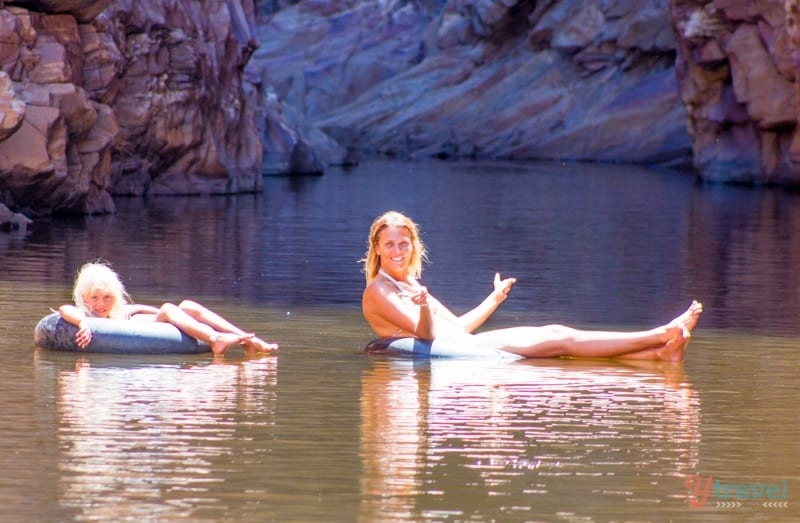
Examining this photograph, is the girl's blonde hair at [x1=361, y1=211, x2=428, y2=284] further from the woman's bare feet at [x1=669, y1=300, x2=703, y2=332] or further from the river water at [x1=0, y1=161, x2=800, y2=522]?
the woman's bare feet at [x1=669, y1=300, x2=703, y2=332]

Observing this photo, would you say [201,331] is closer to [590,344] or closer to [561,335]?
[561,335]

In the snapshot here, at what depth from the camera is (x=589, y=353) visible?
1034 cm

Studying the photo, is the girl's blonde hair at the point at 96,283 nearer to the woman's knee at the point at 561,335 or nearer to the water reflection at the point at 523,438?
the water reflection at the point at 523,438

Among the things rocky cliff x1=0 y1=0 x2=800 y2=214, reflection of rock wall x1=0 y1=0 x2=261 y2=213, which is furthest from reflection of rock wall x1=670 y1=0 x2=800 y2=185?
reflection of rock wall x1=0 y1=0 x2=261 y2=213

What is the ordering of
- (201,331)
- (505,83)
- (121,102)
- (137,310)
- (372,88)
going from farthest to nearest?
(372,88) → (505,83) → (121,102) → (137,310) → (201,331)

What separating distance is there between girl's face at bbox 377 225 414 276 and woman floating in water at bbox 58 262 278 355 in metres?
0.96

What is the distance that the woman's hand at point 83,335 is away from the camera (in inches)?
399

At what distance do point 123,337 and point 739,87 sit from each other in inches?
1387

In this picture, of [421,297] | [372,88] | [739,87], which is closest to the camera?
[421,297]

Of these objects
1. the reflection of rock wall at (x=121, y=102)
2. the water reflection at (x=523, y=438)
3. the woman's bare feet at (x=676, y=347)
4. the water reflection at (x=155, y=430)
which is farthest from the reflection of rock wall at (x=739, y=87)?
the water reflection at (x=155, y=430)

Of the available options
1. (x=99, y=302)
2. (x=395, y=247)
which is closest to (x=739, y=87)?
(x=395, y=247)

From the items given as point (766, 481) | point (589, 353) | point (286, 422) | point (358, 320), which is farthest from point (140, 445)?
point (358, 320)

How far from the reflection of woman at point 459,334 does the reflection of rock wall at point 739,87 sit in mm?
28132

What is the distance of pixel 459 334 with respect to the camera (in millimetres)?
10469
